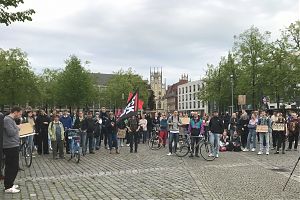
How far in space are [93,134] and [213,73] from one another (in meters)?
46.6

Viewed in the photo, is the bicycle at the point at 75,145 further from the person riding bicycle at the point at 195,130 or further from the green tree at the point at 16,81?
the green tree at the point at 16,81

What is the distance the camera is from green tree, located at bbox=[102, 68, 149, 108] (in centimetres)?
8456

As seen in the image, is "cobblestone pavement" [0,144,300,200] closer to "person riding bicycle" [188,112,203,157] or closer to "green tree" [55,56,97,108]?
"person riding bicycle" [188,112,203,157]

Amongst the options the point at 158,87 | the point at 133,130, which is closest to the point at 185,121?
the point at 133,130

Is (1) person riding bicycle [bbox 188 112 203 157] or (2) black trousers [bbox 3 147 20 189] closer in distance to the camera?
(2) black trousers [bbox 3 147 20 189]

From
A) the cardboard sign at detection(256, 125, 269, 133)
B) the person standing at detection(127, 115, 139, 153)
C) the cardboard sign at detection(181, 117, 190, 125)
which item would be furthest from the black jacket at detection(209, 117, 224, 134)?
the person standing at detection(127, 115, 139, 153)

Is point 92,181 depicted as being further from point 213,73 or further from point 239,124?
point 213,73

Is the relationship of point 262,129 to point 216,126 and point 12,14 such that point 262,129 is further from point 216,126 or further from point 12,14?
point 12,14

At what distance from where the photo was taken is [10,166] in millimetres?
9102

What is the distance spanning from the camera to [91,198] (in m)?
8.48

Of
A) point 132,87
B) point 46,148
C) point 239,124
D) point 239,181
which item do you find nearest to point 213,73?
point 132,87

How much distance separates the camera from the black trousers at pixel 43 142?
18.0 metres

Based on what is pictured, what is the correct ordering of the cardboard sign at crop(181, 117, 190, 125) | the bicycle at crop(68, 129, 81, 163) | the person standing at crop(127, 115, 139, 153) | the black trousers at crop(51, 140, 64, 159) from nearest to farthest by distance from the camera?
the bicycle at crop(68, 129, 81, 163) < the black trousers at crop(51, 140, 64, 159) < the person standing at crop(127, 115, 139, 153) < the cardboard sign at crop(181, 117, 190, 125)

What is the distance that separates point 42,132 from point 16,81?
37.5 metres
